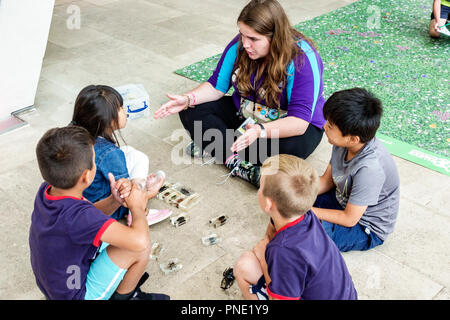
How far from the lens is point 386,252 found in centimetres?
225

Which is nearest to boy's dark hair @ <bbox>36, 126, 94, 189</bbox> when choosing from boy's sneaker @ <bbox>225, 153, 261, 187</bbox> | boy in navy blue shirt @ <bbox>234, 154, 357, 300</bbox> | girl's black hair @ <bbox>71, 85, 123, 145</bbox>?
girl's black hair @ <bbox>71, 85, 123, 145</bbox>

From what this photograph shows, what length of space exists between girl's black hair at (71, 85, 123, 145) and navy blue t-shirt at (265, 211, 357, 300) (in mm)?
984

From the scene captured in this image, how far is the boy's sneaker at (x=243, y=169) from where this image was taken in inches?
105

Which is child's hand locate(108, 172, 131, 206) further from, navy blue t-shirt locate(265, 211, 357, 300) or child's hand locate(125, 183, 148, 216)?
navy blue t-shirt locate(265, 211, 357, 300)

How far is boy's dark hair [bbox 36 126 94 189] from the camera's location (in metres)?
1.59

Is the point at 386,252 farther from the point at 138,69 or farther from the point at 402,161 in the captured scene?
the point at 138,69

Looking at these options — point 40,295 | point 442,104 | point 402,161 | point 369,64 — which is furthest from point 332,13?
Result: point 40,295

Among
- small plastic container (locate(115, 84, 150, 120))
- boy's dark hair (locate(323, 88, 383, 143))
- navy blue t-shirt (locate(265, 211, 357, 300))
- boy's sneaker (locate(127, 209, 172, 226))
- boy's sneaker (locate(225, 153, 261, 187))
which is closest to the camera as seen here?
navy blue t-shirt (locate(265, 211, 357, 300))

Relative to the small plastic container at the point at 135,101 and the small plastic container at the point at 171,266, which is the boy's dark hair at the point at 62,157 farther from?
the small plastic container at the point at 135,101

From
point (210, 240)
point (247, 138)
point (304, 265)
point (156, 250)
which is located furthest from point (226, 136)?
point (304, 265)

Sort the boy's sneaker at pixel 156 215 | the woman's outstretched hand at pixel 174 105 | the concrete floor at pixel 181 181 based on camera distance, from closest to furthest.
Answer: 1. the concrete floor at pixel 181 181
2. the boy's sneaker at pixel 156 215
3. the woman's outstretched hand at pixel 174 105

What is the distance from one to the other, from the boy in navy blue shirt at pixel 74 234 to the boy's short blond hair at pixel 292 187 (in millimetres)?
507

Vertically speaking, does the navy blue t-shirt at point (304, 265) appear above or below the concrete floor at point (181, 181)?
above

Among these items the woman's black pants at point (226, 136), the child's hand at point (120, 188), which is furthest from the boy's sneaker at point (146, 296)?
the woman's black pants at point (226, 136)
